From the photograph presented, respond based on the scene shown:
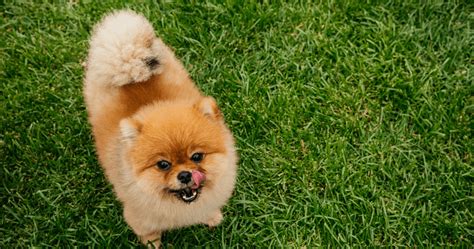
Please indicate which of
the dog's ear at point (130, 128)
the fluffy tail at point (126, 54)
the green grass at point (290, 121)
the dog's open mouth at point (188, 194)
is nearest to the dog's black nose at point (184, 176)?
the dog's open mouth at point (188, 194)

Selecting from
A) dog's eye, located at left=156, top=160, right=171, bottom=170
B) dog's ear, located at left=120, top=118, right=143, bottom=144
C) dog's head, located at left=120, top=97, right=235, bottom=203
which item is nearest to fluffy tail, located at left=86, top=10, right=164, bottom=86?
dog's head, located at left=120, top=97, right=235, bottom=203

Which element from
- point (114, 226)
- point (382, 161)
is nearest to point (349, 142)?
point (382, 161)

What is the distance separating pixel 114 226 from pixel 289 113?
5.00ft

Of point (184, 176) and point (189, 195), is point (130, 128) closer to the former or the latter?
point (184, 176)

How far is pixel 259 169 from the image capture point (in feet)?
12.2

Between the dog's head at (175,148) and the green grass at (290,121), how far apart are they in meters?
0.86

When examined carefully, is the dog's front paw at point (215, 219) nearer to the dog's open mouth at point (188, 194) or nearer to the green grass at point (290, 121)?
the green grass at point (290, 121)

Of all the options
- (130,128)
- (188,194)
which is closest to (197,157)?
(188,194)

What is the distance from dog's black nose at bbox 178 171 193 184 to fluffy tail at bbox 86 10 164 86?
0.72 meters

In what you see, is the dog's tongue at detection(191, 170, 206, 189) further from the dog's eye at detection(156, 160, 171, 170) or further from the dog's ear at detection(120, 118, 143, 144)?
the dog's ear at detection(120, 118, 143, 144)

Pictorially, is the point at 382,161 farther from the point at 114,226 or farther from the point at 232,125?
the point at 114,226

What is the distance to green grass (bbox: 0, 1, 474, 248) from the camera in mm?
3484

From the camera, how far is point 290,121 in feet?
12.8

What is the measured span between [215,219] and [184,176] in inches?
35.0
